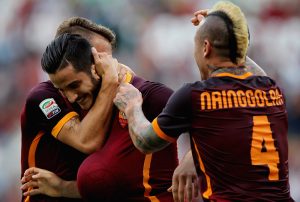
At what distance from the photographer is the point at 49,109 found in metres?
5.35

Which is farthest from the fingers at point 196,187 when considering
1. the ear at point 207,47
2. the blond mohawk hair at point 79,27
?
the blond mohawk hair at point 79,27

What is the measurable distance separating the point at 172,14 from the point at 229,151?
22.0 ft

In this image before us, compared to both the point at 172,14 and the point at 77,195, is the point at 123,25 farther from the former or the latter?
the point at 77,195

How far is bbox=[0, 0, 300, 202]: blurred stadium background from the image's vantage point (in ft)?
33.7

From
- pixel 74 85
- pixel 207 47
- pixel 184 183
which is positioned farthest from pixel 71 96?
pixel 207 47

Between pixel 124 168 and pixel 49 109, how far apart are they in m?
0.67

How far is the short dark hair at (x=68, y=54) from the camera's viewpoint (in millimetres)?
5125

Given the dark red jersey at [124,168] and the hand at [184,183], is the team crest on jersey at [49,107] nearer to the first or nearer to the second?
the dark red jersey at [124,168]

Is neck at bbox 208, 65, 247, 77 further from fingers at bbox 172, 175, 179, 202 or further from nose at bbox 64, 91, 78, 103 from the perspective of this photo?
nose at bbox 64, 91, 78, 103

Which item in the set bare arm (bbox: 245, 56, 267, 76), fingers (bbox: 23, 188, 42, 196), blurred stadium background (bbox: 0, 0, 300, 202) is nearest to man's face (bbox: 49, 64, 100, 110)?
fingers (bbox: 23, 188, 42, 196)

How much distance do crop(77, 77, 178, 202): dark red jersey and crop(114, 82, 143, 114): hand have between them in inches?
4.6

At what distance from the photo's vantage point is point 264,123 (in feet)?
14.9

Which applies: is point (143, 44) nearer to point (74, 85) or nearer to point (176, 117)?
point (74, 85)

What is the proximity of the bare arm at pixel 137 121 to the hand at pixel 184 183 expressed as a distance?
0.33 meters
